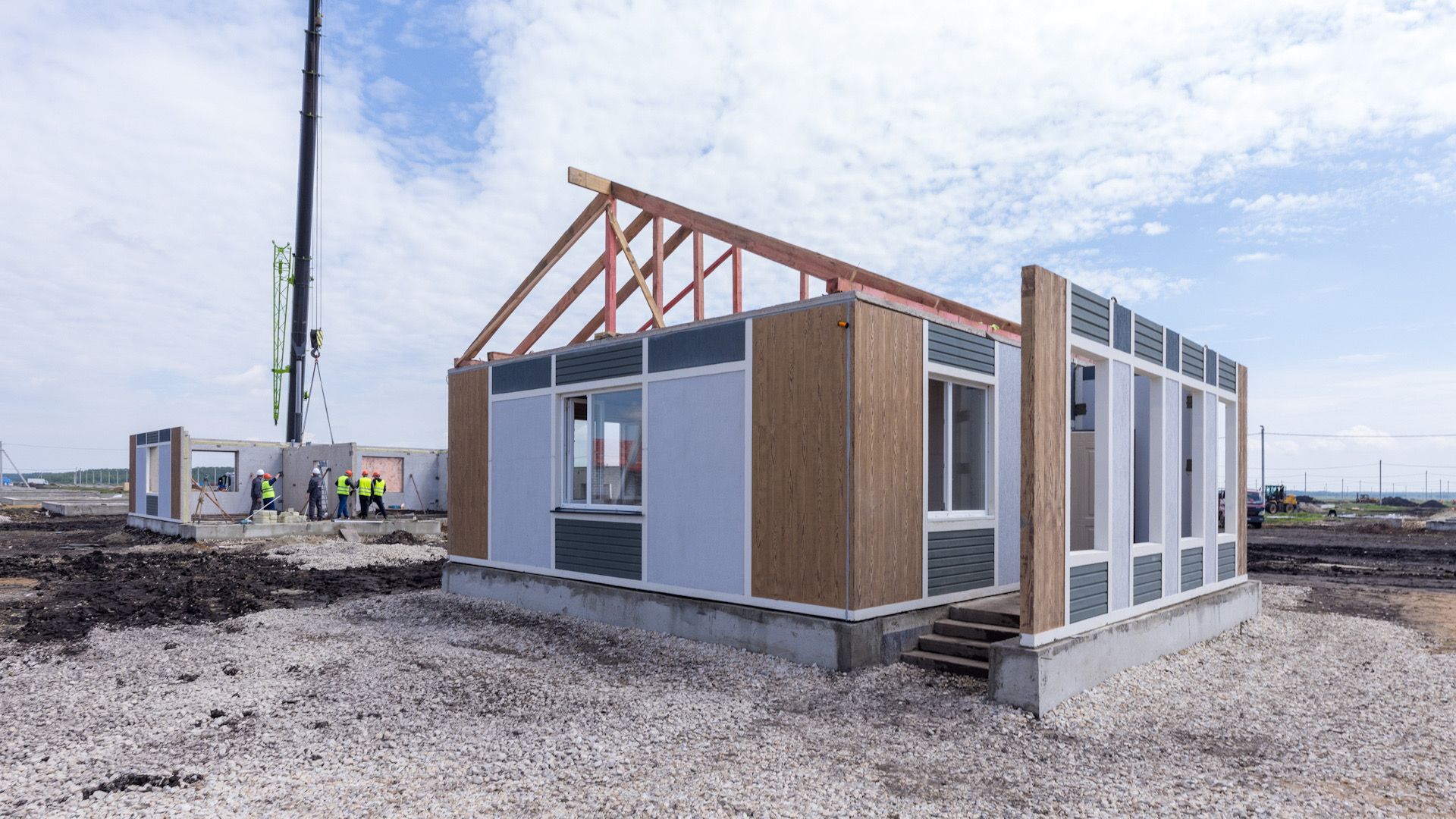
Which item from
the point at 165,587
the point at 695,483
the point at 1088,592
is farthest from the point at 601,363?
the point at 165,587

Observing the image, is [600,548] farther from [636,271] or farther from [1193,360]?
[1193,360]

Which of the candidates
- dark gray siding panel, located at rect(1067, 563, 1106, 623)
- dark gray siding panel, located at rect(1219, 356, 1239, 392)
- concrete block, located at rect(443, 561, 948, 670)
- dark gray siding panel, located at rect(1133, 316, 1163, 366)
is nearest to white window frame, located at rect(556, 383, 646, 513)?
concrete block, located at rect(443, 561, 948, 670)

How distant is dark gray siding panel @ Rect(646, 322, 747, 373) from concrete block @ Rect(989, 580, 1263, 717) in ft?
11.8

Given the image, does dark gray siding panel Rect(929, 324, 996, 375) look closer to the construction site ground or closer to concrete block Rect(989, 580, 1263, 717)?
concrete block Rect(989, 580, 1263, 717)

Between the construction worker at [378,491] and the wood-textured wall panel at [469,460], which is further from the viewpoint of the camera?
the construction worker at [378,491]

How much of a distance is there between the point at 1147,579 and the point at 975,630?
5.81ft

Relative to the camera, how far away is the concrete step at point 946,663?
7027 millimetres

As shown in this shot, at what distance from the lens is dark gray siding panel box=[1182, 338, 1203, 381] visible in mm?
8891

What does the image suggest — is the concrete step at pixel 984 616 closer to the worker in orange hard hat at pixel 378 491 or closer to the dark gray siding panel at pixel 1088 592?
the dark gray siding panel at pixel 1088 592

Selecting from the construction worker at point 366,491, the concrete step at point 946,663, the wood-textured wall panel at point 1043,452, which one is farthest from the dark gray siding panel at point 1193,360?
the construction worker at point 366,491

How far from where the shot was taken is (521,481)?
35.7 feet

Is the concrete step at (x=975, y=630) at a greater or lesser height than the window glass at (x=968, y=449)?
lesser

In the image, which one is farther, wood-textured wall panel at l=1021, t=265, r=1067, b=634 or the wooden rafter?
the wooden rafter

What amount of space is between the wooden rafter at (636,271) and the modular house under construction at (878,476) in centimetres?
4
